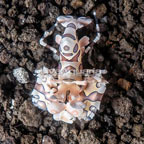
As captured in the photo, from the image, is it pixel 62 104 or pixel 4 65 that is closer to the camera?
pixel 62 104

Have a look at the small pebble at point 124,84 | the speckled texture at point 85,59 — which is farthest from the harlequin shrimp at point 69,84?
the small pebble at point 124,84

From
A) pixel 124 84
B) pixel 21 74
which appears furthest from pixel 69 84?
pixel 124 84

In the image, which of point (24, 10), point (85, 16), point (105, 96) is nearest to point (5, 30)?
point (24, 10)

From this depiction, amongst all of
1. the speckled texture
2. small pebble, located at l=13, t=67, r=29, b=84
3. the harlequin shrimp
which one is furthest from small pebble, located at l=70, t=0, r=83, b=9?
small pebble, located at l=13, t=67, r=29, b=84

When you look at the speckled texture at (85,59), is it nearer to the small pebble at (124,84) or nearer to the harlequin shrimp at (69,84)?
the small pebble at (124,84)

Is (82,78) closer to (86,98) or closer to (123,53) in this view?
(86,98)
